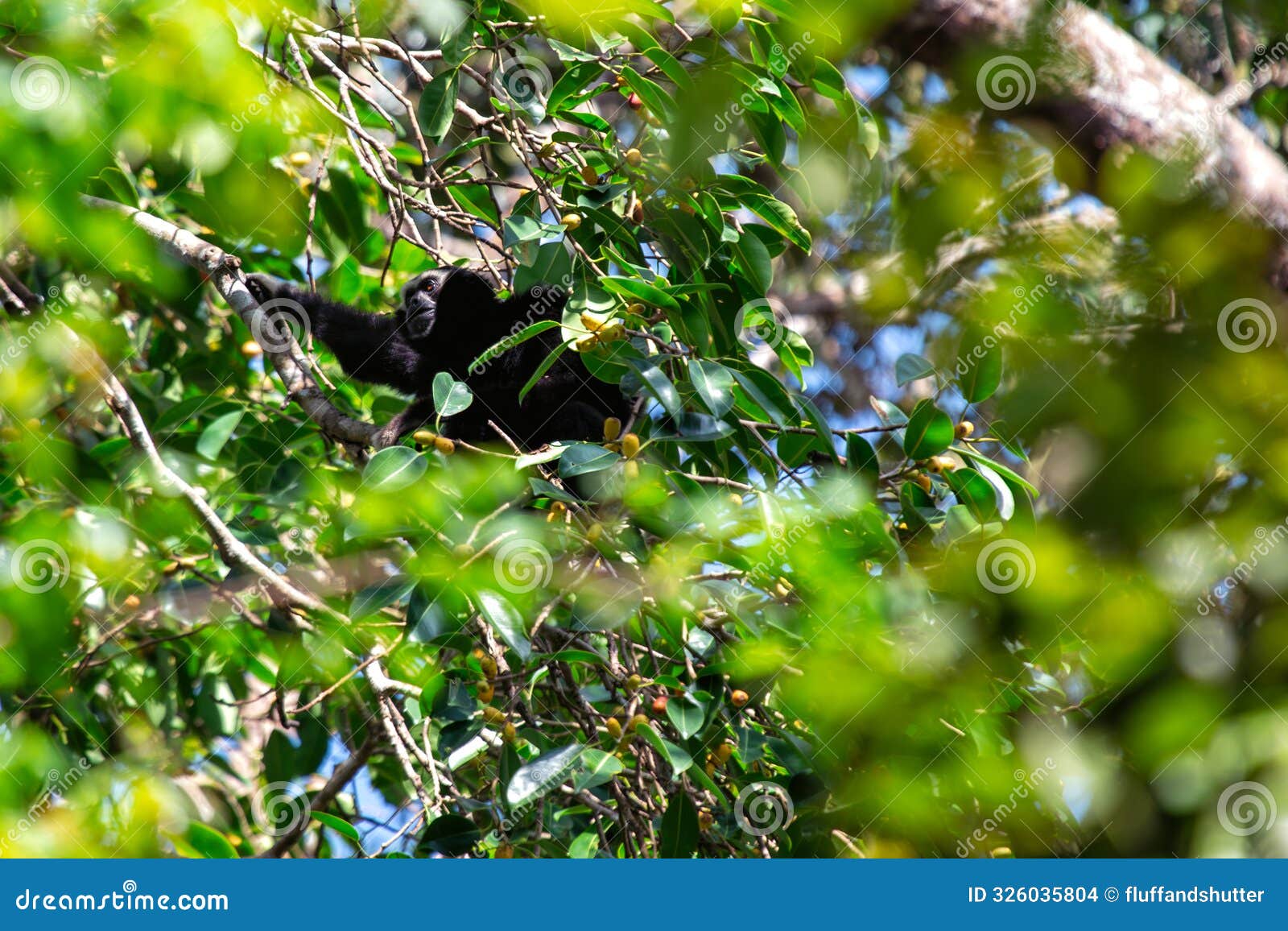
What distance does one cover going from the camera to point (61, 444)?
3561 mm

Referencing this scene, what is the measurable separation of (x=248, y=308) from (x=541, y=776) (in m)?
1.72

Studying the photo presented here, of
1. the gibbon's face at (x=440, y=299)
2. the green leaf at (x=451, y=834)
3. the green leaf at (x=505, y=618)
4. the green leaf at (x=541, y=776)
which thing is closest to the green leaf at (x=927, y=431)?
the green leaf at (x=505, y=618)

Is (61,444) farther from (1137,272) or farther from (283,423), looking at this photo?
(1137,272)

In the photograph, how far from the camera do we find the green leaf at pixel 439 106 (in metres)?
2.78

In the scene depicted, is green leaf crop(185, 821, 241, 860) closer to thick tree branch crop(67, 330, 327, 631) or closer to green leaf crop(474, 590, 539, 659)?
thick tree branch crop(67, 330, 327, 631)

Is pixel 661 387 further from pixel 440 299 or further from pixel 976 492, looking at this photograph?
pixel 440 299

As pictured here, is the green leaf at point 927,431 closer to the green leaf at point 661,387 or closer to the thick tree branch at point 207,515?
the green leaf at point 661,387

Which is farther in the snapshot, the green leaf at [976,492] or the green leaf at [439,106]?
the green leaf at [439,106]

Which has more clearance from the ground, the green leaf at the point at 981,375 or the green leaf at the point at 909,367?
the green leaf at the point at 981,375

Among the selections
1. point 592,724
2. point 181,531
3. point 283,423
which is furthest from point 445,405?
point 181,531

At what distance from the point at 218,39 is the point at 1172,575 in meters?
2.34

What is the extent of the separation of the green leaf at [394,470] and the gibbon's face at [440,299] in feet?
5.01

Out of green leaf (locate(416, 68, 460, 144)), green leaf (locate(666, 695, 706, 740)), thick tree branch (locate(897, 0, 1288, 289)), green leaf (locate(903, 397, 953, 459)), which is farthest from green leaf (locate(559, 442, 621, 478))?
thick tree branch (locate(897, 0, 1288, 289))

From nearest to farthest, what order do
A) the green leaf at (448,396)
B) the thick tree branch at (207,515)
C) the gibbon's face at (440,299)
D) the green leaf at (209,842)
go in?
1. the green leaf at (448,396)
2. the green leaf at (209,842)
3. the thick tree branch at (207,515)
4. the gibbon's face at (440,299)
